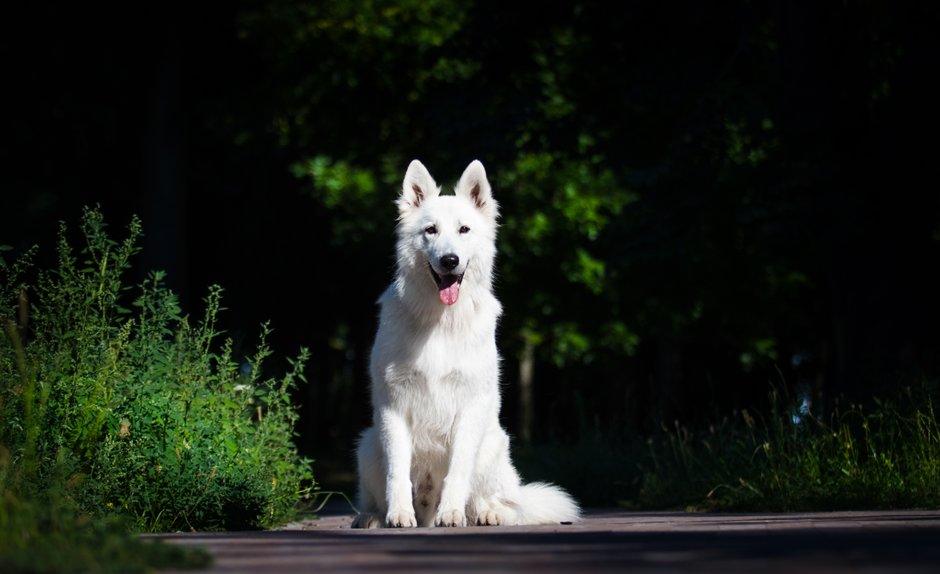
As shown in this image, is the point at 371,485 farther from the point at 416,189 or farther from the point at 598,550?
the point at 598,550

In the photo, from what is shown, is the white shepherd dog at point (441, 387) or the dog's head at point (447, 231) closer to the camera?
the white shepherd dog at point (441, 387)

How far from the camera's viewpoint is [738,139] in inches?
717

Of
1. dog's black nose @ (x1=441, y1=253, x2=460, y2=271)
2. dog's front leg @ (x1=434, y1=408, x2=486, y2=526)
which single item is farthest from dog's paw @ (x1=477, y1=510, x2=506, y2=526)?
dog's black nose @ (x1=441, y1=253, x2=460, y2=271)

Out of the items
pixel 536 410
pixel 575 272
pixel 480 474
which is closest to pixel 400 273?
pixel 480 474

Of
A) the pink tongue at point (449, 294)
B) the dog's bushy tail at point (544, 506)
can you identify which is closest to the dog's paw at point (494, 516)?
the dog's bushy tail at point (544, 506)

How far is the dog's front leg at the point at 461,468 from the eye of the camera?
8141 mm

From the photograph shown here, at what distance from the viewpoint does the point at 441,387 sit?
27.5 ft

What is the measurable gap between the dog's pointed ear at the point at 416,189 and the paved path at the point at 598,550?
9.61 ft

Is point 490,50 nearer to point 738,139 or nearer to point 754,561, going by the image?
point 738,139

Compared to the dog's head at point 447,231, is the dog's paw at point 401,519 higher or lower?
lower

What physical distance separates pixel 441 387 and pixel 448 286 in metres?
0.71

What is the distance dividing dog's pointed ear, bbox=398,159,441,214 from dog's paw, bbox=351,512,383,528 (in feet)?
6.68

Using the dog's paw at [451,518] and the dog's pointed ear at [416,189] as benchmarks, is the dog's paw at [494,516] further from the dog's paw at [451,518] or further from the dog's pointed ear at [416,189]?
the dog's pointed ear at [416,189]

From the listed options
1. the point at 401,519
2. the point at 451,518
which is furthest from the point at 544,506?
the point at 401,519
